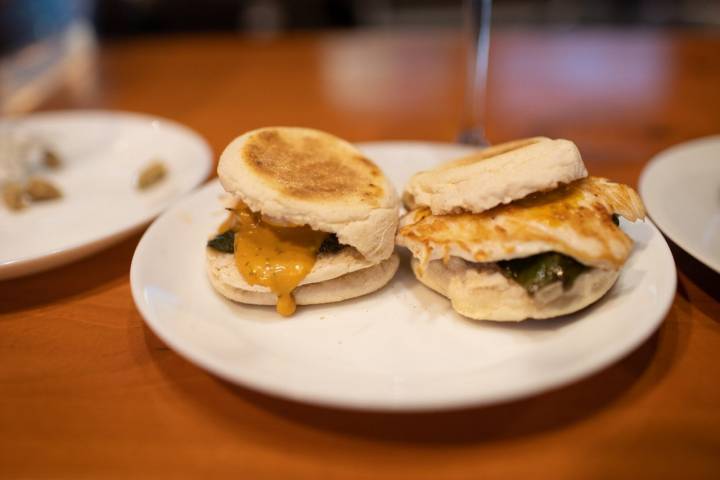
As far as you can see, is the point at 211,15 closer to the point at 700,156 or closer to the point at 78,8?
the point at 78,8

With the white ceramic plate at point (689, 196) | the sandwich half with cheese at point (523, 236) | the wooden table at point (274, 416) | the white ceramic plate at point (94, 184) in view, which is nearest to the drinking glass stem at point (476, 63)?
the wooden table at point (274, 416)

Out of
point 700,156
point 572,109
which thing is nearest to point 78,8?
point 572,109

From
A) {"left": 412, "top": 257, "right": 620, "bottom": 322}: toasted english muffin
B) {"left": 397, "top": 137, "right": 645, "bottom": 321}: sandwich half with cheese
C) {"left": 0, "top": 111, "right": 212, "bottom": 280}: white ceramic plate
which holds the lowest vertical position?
{"left": 0, "top": 111, "right": 212, "bottom": 280}: white ceramic plate

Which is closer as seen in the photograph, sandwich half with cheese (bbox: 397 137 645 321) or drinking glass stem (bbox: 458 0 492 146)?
sandwich half with cheese (bbox: 397 137 645 321)

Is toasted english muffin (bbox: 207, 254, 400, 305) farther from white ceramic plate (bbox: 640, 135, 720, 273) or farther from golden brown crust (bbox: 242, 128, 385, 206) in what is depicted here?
white ceramic plate (bbox: 640, 135, 720, 273)

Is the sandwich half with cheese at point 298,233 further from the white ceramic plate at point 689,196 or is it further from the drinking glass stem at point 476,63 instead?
the drinking glass stem at point 476,63

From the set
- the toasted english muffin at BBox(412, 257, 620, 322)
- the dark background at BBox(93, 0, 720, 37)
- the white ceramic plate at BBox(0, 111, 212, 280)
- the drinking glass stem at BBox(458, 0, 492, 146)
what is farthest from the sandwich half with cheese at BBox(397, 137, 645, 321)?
the dark background at BBox(93, 0, 720, 37)

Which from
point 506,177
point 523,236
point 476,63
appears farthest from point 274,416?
point 476,63
